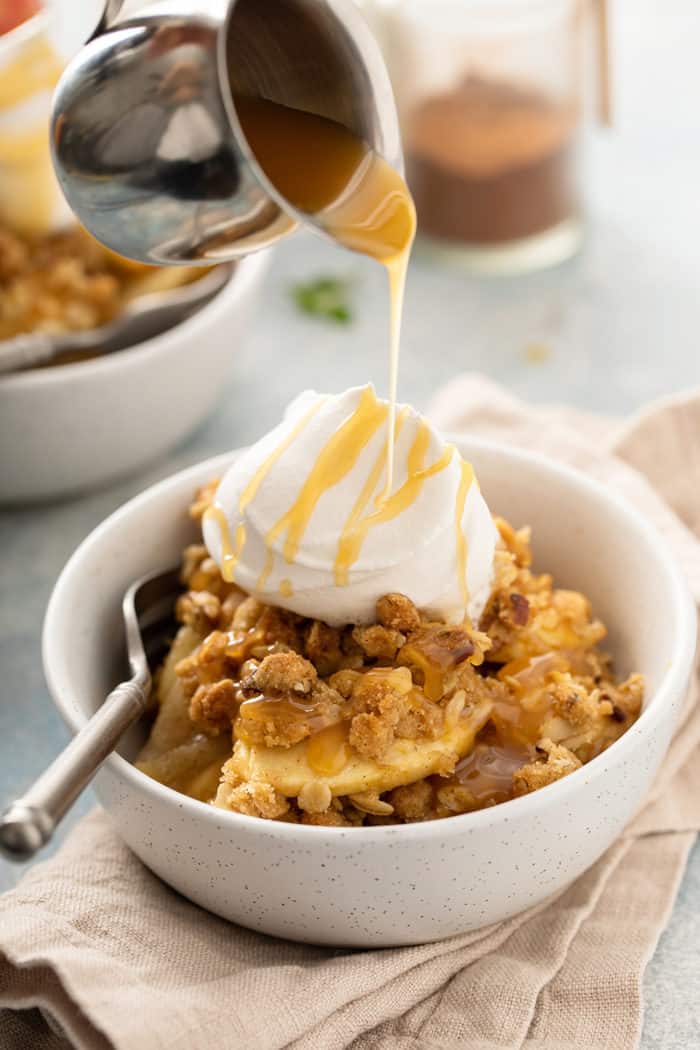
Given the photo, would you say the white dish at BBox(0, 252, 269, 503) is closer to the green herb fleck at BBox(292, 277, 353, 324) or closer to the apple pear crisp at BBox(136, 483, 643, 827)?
the green herb fleck at BBox(292, 277, 353, 324)

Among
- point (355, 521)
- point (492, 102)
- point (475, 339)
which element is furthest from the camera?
point (492, 102)

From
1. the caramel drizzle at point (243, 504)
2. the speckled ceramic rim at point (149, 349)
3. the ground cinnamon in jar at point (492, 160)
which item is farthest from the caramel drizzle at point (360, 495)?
the ground cinnamon in jar at point (492, 160)

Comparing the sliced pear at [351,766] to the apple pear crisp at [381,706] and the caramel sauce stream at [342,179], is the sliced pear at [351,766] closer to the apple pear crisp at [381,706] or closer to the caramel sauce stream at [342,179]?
the apple pear crisp at [381,706]

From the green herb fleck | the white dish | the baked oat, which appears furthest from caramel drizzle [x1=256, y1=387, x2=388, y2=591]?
the green herb fleck

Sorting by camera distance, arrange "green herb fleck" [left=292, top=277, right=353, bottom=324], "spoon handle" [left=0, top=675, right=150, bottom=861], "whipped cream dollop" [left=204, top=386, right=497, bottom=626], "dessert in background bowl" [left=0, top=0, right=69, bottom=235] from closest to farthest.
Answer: "spoon handle" [left=0, top=675, right=150, bottom=861], "whipped cream dollop" [left=204, top=386, right=497, bottom=626], "dessert in background bowl" [left=0, top=0, right=69, bottom=235], "green herb fleck" [left=292, top=277, right=353, bottom=324]

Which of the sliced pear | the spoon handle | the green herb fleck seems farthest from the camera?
the green herb fleck

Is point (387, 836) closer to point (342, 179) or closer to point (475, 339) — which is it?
point (342, 179)

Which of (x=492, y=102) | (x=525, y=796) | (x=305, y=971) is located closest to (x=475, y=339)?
(x=492, y=102)

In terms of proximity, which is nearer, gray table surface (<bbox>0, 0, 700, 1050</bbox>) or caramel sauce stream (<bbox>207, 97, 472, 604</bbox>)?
caramel sauce stream (<bbox>207, 97, 472, 604</bbox>)
